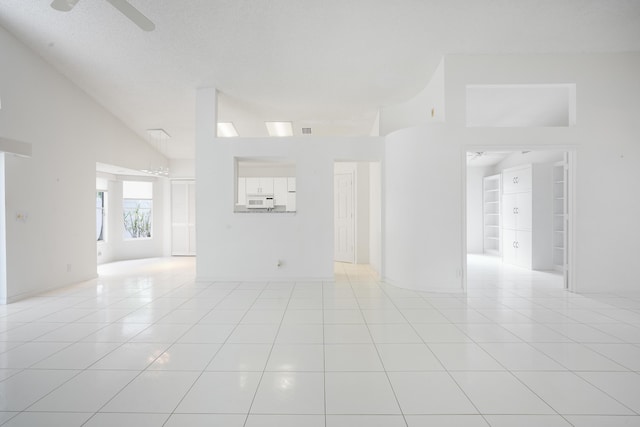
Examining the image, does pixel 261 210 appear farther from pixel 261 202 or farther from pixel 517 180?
pixel 517 180

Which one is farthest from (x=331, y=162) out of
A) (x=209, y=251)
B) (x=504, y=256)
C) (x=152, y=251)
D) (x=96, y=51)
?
(x=152, y=251)

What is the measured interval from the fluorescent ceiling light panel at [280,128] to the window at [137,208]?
168 inches

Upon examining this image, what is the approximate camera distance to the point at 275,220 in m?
5.95

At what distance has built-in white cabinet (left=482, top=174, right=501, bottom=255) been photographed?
383 inches

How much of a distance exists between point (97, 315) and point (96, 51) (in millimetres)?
3981

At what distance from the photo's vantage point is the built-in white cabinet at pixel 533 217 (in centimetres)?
701

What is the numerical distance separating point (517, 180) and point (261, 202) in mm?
6150

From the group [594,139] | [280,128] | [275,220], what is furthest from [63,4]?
[594,139]

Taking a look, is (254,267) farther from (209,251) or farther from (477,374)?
(477,374)

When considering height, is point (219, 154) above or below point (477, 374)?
above

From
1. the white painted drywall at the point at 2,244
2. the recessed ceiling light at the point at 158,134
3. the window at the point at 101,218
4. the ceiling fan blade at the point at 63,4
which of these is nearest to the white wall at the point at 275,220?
the recessed ceiling light at the point at 158,134

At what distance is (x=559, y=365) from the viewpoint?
259 centimetres

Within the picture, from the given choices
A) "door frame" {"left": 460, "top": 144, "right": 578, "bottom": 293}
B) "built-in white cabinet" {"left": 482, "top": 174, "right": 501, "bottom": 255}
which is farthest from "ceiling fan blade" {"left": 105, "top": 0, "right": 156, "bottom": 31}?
"built-in white cabinet" {"left": 482, "top": 174, "right": 501, "bottom": 255}

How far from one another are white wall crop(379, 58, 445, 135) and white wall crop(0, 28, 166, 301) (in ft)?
19.4
